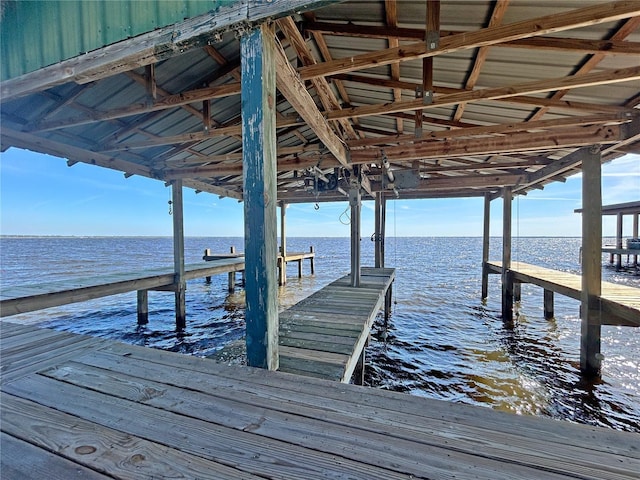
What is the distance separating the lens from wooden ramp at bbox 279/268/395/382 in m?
2.31

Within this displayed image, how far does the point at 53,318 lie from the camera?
27.9 ft

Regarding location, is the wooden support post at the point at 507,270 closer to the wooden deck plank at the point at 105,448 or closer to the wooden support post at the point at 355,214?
the wooden support post at the point at 355,214

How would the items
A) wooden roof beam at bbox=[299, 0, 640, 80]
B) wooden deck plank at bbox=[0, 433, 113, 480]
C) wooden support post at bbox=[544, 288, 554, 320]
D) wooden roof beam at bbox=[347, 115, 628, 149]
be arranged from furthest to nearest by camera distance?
wooden support post at bbox=[544, 288, 554, 320]
wooden roof beam at bbox=[347, 115, 628, 149]
wooden roof beam at bbox=[299, 0, 640, 80]
wooden deck plank at bbox=[0, 433, 113, 480]

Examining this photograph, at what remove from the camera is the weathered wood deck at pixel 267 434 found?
1.02 meters

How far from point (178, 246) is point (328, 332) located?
5.33 meters

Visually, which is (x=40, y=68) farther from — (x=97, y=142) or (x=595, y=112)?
(x=595, y=112)

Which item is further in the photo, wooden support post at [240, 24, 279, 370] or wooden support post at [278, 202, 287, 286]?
wooden support post at [278, 202, 287, 286]

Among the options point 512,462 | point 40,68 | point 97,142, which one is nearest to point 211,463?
point 512,462

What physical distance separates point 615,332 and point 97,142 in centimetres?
1166

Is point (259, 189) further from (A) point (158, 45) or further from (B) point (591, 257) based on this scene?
(B) point (591, 257)

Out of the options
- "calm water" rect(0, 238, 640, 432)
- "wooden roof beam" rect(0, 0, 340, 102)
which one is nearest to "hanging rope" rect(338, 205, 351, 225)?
"calm water" rect(0, 238, 640, 432)

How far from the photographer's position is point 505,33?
1.92 m

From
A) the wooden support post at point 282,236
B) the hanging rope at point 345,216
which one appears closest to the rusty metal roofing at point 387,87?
the hanging rope at point 345,216

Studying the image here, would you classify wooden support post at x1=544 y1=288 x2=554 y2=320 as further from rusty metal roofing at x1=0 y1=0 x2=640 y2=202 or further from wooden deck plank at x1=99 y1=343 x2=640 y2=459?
wooden deck plank at x1=99 y1=343 x2=640 y2=459
